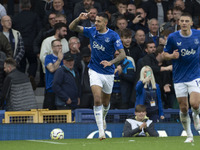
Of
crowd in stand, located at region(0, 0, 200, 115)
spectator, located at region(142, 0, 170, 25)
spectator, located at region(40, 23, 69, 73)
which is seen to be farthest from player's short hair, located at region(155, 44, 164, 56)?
spectator, located at region(142, 0, 170, 25)

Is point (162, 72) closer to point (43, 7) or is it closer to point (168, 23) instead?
point (168, 23)

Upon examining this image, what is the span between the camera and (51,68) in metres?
14.8

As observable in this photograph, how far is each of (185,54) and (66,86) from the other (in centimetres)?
438

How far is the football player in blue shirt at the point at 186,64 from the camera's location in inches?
421

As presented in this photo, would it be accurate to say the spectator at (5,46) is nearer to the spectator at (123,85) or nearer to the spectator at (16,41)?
the spectator at (16,41)

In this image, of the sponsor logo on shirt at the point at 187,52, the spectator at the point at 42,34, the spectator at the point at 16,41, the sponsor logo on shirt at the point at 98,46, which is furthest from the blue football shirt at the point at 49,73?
the sponsor logo on shirt at the point at 187,52

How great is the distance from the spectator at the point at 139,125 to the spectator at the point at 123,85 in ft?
4.05

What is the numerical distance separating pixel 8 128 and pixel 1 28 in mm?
3906

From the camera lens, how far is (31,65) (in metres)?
16.6

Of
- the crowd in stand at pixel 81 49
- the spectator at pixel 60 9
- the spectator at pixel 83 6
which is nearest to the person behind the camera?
the crowd in stand at pixel 81 49

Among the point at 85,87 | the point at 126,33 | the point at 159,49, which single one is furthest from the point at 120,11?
the point at 85,87

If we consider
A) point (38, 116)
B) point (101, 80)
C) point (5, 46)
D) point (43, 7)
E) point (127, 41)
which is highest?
point (43, 7)

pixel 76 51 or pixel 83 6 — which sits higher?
pixel 83 6

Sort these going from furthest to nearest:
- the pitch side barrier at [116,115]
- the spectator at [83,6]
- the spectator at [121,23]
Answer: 1. the spectator at [83,6]
2. the spectator at [121,23]
3. the pitch side barrier at [116,115]
